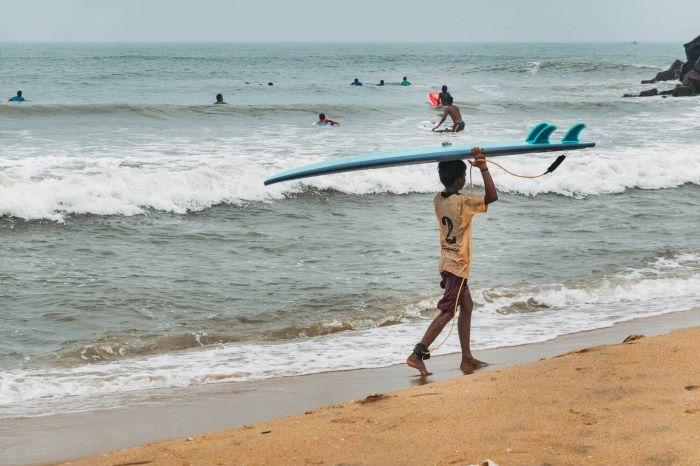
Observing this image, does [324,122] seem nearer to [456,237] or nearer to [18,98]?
[18,98]

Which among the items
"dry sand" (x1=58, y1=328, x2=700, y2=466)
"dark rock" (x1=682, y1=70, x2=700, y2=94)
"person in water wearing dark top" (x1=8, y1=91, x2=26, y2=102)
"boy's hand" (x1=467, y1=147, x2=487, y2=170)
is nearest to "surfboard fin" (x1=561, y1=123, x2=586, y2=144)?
"boy's hand" (x1=467, y1=147, x2=487, y2=170)

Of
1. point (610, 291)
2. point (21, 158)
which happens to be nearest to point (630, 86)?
point (21, 158)

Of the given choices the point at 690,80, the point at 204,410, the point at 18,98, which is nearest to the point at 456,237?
the point at 204,410

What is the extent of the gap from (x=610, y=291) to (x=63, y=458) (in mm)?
6303

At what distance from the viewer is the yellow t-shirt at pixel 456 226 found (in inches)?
244

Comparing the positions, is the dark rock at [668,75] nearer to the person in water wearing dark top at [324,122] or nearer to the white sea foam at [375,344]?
the person in water wearing dark top at [324,122]

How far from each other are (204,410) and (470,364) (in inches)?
79.2

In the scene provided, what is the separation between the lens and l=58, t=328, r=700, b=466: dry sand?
4316 mm

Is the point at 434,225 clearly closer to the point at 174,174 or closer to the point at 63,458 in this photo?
the point at 174,174

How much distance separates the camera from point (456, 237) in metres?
6.30

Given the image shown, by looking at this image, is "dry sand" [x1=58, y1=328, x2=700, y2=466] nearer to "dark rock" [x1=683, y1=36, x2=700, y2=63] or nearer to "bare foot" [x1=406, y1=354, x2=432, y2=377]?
"bare foot" [x1=406, y1=354, x2=432, y2=377]

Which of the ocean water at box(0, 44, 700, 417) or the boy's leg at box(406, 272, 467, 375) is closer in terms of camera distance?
the boy's leg at box(406, 272, 467, 375)

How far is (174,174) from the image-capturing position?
630 inches

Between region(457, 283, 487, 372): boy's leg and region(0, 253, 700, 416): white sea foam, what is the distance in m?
0.68
